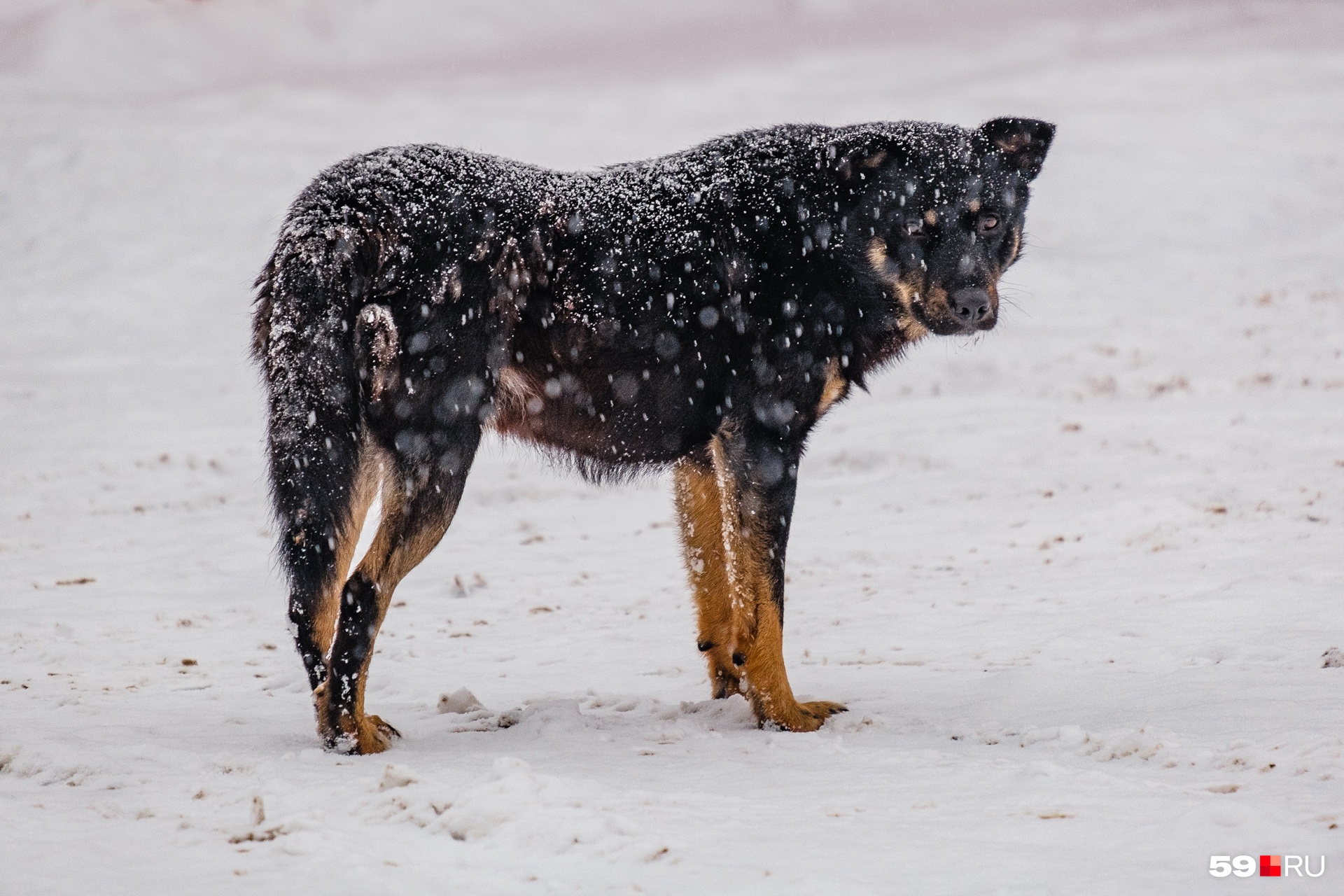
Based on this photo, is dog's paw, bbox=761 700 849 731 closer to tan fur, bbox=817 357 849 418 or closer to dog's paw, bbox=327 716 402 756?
tan fur, bbox=817 357 849 418

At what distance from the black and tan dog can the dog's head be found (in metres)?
0.01

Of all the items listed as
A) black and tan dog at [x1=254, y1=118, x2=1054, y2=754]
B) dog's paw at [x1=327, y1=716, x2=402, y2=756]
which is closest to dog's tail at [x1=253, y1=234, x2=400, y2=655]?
black and tan dog at [x1=254, y1=118, x2=1054, y2=754]

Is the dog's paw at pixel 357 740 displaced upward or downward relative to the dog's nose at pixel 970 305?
downward

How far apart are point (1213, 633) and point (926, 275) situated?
230 cm

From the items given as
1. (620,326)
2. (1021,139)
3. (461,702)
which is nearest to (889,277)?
(1021,139)

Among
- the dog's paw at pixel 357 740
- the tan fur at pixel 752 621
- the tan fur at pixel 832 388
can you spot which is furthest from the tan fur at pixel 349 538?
the tan fur at pixel 832 388

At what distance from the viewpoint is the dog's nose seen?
4766mm

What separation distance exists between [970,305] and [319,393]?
270cm

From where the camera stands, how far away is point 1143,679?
4.80 metres

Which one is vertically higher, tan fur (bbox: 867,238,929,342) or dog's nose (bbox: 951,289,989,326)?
tan fur (bbox: 867,238,929,342)

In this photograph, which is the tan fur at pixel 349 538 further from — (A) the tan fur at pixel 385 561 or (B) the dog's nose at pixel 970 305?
(B) the dog's nose at pixel 970 305

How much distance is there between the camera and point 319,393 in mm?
3973

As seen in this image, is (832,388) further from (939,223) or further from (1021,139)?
(1021,139)

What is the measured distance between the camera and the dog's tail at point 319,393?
3.94 m
